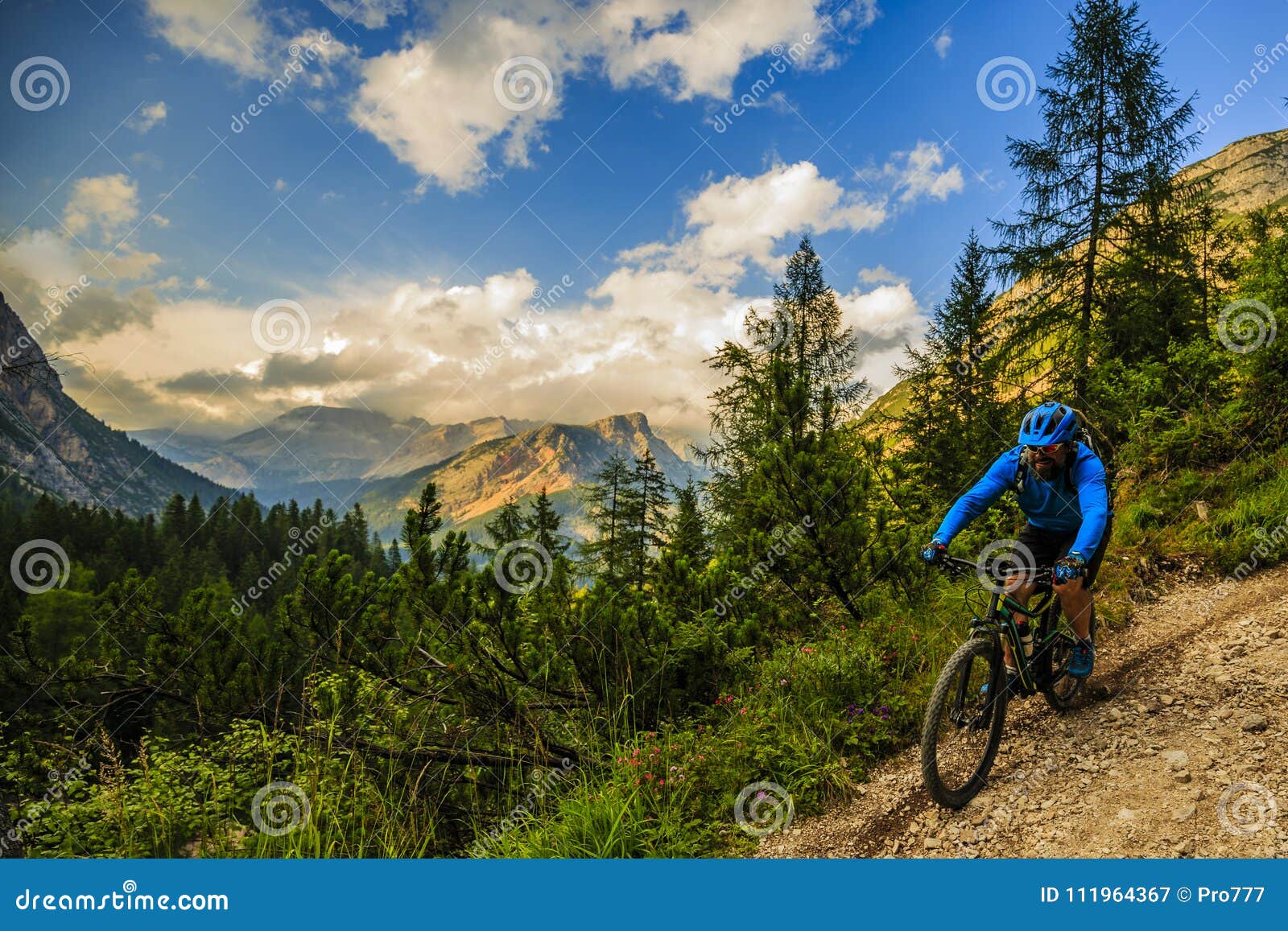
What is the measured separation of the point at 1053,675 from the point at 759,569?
3.17 m

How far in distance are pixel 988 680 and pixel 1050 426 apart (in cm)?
187

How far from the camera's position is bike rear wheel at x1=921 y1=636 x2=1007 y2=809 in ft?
12.1

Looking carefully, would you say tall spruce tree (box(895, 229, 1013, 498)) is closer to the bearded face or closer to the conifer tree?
the bearded face

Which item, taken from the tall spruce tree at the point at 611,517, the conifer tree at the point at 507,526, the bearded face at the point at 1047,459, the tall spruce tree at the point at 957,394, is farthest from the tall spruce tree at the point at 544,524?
the bearded face at the point at 1047,459

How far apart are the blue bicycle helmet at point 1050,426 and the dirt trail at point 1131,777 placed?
228 centimetres

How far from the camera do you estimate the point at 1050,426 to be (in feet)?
13.3

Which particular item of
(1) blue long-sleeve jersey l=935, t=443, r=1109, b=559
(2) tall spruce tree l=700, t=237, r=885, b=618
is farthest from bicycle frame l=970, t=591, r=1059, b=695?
(2) tall spruce tree l=700, t=237, r=885, b=618

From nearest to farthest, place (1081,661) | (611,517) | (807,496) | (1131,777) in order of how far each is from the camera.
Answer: (1131,777), (1081,661), (807,496), (611,517)

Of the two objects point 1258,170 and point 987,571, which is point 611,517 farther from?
point 1258,170

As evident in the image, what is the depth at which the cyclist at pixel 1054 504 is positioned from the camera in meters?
3.93

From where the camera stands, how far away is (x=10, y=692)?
273 inches

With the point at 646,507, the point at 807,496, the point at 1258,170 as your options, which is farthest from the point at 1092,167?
the point at 1258,170

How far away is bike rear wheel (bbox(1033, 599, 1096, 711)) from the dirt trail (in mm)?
208

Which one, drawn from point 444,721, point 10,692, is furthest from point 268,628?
point 444,721
